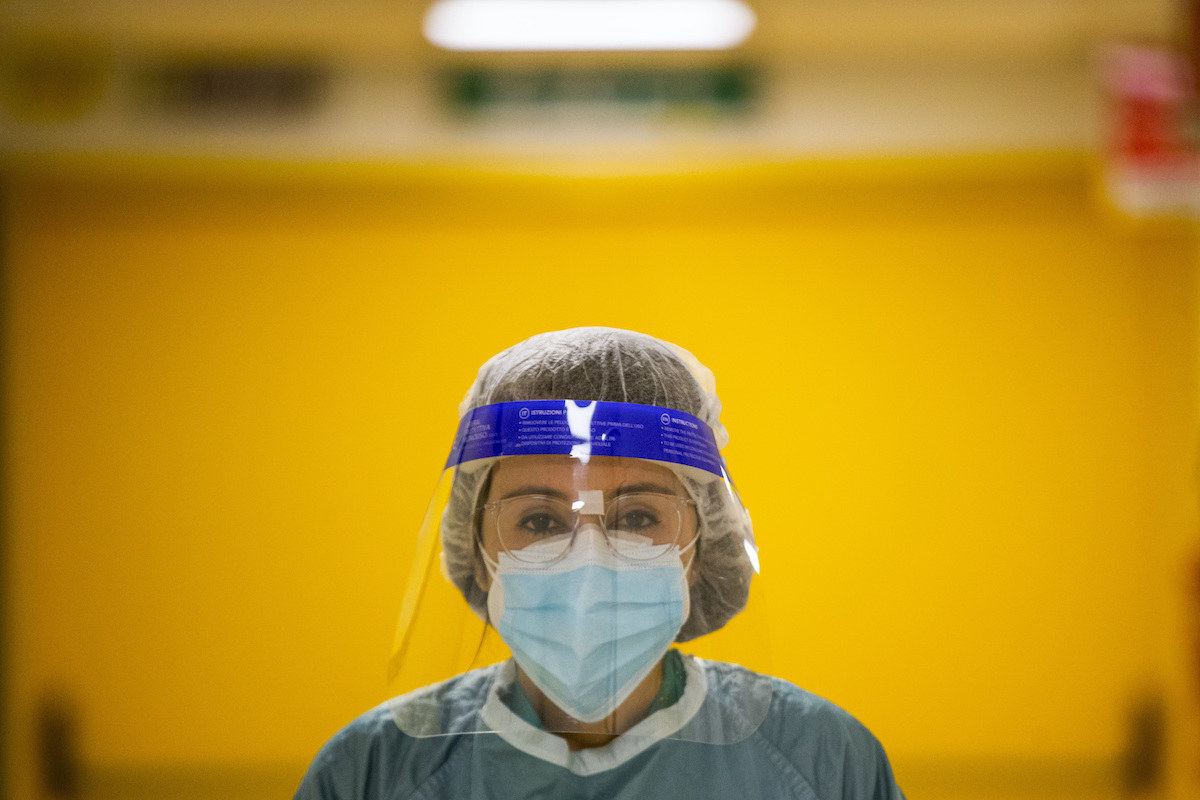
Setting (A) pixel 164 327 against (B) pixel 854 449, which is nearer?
(B) pixel 854 449

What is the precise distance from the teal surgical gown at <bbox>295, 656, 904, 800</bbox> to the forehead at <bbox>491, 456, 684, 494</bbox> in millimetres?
227

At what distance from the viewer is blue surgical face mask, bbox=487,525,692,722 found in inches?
36.4

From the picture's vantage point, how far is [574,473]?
0.91m

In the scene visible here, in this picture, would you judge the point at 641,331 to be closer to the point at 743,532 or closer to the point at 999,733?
the point at 743,532

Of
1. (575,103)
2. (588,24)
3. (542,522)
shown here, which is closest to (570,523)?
(542,522)

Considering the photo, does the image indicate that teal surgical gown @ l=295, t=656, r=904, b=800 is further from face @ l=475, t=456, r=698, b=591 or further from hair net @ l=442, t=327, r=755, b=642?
face @ l=475, t=456, r=698, b=591

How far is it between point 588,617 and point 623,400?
0.77 ft

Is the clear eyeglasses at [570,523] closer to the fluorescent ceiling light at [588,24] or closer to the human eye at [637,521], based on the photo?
the human eye at [637,521]

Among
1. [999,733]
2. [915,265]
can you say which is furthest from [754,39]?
[999,733]

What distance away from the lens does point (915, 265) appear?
3697mm

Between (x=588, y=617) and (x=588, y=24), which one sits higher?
(x=588, y=24)

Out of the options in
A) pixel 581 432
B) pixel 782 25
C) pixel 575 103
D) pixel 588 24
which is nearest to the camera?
pixel 581 432

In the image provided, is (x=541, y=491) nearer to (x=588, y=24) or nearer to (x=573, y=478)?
(x=573, y=478)

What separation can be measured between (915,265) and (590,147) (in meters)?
1.46
